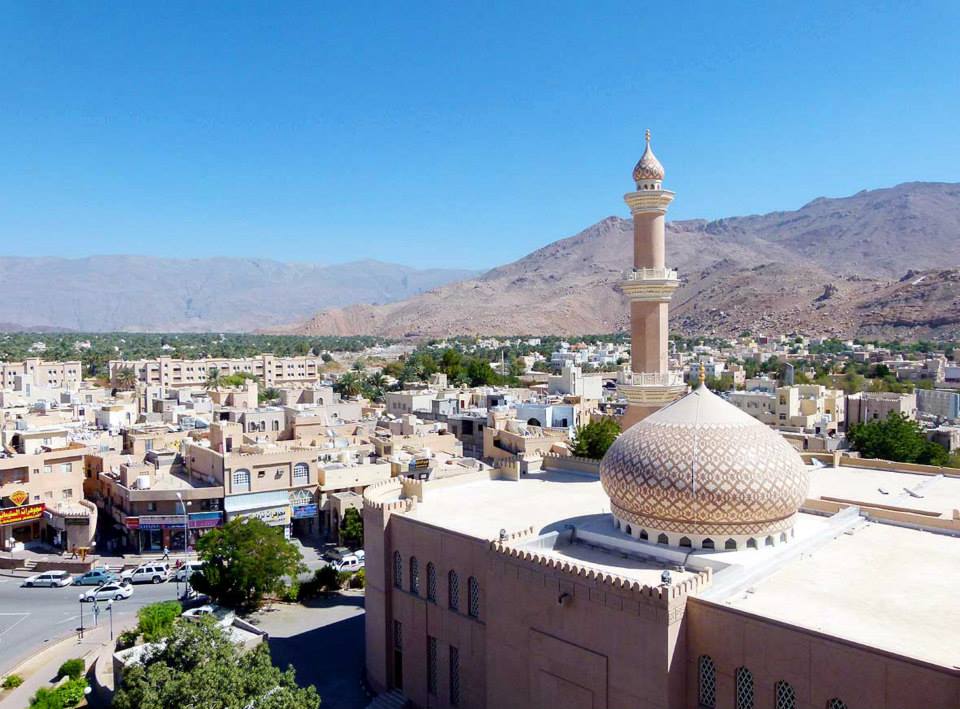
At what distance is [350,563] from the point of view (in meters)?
23.3

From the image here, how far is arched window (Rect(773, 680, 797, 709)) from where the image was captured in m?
9.78

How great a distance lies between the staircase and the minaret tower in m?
9.45

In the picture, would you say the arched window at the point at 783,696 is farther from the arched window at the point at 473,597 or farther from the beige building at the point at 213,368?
the beige building at the point at 213,368

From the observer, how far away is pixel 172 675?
38.4 feet

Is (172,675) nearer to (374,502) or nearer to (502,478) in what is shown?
(374,502)

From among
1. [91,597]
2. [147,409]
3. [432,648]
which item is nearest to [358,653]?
[432,648]

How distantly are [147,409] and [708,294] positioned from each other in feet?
440

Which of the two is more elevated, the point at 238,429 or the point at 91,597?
the point at 238,429

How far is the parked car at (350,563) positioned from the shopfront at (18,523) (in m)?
10.9

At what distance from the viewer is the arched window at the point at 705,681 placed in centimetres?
1052

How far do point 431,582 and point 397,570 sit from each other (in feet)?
3.60

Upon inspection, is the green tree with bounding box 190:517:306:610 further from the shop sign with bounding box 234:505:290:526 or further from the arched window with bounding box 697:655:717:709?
the arched window with bounding box 697:655:717:709

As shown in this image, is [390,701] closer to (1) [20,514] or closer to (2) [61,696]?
(2) [61,696]

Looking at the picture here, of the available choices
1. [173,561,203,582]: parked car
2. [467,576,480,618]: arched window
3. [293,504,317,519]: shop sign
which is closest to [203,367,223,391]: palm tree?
[293,504,317,519]: shop sign
